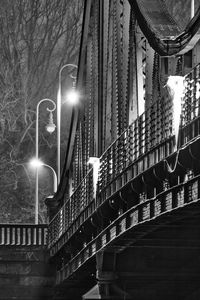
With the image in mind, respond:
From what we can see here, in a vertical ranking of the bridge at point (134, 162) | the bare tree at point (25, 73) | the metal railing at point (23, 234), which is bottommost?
the bridge at point (134, 162)

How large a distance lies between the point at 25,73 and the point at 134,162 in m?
64.9

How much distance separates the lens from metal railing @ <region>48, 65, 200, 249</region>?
26844 millimetres

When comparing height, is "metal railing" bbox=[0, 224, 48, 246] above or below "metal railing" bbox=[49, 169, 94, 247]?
above

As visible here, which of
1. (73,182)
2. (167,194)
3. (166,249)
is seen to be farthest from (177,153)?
(73,182)

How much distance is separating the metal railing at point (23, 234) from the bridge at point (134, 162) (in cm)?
476

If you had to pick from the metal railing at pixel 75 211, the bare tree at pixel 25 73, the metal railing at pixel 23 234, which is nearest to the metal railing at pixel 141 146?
the metal railing at pixel 75 211

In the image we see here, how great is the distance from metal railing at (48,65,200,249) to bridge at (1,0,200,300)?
42 mm

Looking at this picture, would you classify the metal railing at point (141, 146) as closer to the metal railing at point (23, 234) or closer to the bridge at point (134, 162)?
the bridge at point (134, 162)

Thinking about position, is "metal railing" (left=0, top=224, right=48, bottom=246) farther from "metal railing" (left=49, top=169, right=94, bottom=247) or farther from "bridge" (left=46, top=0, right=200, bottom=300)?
"bridge" (left=46, top=0, right=200, bottom=300)

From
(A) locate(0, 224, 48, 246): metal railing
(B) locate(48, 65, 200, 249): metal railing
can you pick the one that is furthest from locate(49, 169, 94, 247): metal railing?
(A) locate(0, 224, 48, 246): metal railing

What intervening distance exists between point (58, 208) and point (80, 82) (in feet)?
32.9

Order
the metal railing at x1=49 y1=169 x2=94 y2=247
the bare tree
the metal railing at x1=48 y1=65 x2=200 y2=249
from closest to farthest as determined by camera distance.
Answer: the metal railing at x1=48 y1=65 x2=200 y2=249 → the metal railing at x1=49 y1=169 x2=94 y2=247 → the bare tree

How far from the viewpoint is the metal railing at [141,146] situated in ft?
88.1

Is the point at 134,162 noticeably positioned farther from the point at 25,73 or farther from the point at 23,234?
the point at 25,73
